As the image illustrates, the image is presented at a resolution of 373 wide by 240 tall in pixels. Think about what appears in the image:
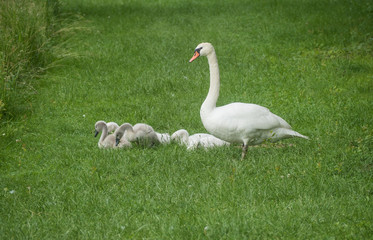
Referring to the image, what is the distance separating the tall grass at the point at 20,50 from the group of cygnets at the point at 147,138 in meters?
1.94

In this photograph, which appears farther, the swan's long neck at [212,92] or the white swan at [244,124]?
the swan's long neck at [212,92]

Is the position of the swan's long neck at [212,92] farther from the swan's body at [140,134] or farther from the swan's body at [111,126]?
the swan's body at [111,126]

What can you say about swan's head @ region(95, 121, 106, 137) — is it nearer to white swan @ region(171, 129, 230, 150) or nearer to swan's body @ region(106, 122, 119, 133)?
swan's body @ region(106, 122, 119, 133)

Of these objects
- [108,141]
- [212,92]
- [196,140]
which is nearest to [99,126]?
[108,141]

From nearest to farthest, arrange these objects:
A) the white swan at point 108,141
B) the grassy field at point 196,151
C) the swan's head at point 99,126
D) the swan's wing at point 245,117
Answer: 1. the grassy field at point 196,151
2. the swan's wing at point 245,117
3. the white swan at point 108,141
4. the swan's head at point 99,126

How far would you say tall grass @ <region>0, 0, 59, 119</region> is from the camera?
915 cm

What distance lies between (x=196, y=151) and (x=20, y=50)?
4.74m

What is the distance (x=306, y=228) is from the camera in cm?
477

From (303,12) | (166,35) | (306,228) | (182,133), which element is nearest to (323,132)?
(182,133)

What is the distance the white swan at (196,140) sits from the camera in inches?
290

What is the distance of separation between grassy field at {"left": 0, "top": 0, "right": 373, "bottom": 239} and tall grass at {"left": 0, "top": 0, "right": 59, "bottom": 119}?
12.2 inches

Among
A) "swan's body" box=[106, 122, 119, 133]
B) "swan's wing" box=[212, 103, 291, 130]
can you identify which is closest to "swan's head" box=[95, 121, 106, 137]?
"swan's body" box=[106, 122, 119, 133]

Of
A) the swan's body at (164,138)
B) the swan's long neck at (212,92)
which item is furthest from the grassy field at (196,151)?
the swan's long neck at (212,92)

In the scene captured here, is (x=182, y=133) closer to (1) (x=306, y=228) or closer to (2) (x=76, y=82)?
(1) (x=306, y=228)
